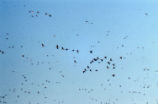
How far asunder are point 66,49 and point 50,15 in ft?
3.04

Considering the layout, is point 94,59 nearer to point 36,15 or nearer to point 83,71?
point 83,71

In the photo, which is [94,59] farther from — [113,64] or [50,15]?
[50,15]

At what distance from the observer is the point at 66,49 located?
5090 mm

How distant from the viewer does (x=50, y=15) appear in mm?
5020

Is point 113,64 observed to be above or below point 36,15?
below

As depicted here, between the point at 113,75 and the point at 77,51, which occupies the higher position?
the point at 77,51

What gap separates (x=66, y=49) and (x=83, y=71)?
70 centimetres

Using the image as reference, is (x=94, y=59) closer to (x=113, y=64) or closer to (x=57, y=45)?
(x=113, y=64)

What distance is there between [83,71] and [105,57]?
650 millimetres

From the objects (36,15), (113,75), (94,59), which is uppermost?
(36,15)

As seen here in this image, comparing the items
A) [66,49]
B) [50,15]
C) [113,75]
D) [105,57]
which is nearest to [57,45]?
[66,49]

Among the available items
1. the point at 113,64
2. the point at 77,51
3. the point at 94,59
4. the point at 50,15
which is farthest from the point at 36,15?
the point at 113,64

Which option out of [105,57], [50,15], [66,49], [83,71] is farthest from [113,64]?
[50,15]

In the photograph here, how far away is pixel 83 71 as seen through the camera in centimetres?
509
